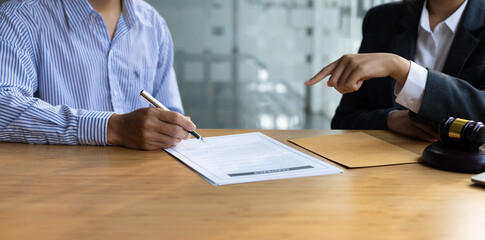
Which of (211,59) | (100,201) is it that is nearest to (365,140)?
(100,201)

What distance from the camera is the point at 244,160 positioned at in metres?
1.17

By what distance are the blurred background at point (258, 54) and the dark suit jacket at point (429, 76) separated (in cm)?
224

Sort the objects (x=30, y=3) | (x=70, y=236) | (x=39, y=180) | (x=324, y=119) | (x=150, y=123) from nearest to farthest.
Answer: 1. (x=70, y=236)
2. (x=39, y=180)
3. (x=150, y=123)
4. (x=30, y=3)
5. (x=324, y=119)

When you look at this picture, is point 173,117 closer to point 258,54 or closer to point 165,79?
point 165,79

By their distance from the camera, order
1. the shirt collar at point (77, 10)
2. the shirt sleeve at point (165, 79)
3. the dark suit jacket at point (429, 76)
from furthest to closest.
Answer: the shirt sleeve at point (165, 79) < the shirt collar at point (77, 10) < the dark suit jacket at point (429, 76)

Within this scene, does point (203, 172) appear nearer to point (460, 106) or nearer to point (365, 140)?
point (365, 140)

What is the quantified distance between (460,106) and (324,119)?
303 centimetres

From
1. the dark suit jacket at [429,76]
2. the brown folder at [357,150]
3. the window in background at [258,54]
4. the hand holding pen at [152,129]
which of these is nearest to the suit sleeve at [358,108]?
the dark suit jacket at [429,76]

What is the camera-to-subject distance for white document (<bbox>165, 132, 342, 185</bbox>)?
1.07 meters

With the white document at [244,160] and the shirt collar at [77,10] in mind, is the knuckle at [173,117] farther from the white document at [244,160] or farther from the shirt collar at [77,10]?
the shirt collar at [77,10]

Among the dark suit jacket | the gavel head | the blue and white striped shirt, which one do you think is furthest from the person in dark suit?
the blue and white striped shirt

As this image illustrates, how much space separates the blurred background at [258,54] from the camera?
405 cm

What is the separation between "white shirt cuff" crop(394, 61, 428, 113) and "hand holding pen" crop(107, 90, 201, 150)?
59cm

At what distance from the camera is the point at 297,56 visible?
168 inches
